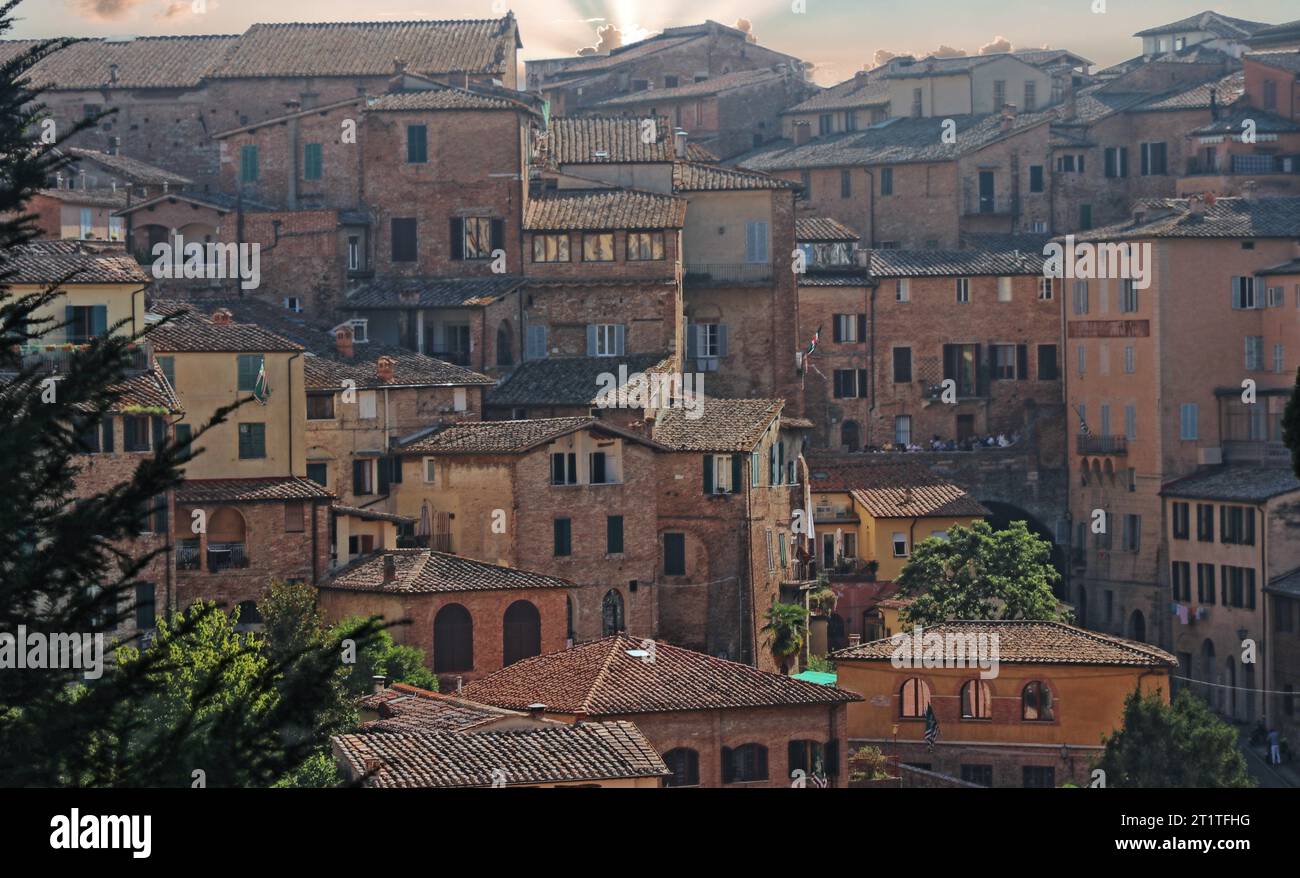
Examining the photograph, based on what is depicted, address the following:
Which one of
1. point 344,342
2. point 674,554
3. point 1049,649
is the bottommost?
point 1049,649

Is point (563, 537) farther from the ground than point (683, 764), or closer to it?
farther from the ground

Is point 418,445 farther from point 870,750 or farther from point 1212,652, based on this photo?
point 1212,652

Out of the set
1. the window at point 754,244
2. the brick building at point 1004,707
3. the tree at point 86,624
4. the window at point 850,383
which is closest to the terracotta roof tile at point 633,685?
the brick building at point 1004,707

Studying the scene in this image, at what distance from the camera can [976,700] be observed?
53.0 meters

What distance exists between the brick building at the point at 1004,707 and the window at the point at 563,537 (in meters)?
7.28

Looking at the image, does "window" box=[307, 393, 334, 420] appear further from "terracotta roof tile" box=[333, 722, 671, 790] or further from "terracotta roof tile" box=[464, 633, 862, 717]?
"terracotta roof tile" box=[333, 722, 671, 790]

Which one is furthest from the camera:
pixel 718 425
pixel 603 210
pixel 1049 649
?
pixel 603 210

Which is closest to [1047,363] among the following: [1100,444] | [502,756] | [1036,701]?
[1100,444]

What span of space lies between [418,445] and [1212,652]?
78.7 ft

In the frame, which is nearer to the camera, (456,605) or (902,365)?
(456,605)

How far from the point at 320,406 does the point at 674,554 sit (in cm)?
879

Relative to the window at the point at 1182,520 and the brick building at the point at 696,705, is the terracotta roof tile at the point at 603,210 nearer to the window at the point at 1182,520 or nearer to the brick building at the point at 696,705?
the window at the point at 1182,520

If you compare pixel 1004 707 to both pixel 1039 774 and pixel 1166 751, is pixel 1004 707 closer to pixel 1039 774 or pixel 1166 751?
pixel 1039 774

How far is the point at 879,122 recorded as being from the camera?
9338 cm
